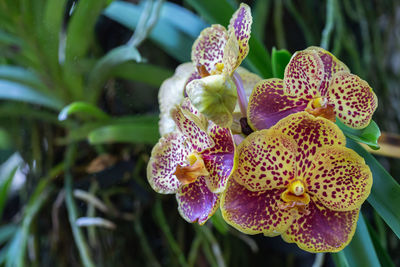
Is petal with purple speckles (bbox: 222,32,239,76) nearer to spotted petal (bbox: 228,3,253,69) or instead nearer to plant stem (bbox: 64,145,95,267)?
spotted petal (bbox: 228,3,253,69)

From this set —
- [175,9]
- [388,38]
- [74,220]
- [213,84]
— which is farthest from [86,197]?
[388,38]

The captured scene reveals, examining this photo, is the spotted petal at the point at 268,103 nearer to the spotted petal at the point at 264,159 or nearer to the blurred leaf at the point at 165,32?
the spotted petal at the point at 264,159

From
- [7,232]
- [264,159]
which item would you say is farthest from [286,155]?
[7,232]

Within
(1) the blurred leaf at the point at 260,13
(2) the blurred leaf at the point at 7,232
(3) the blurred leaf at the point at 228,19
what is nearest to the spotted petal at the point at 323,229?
(3) the blurred leaf at the point at 228,19

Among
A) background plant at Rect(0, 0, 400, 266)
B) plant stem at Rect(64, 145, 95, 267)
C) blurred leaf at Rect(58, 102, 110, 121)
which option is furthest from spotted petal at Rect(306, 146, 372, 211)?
plant stem at Rect(64, 145, 95, 267)

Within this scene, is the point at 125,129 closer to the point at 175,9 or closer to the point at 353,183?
the point at 175,9
